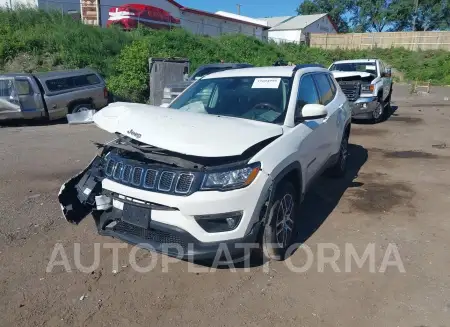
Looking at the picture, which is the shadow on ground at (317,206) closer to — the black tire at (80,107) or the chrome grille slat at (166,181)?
the chrome grille slat at (166,181)

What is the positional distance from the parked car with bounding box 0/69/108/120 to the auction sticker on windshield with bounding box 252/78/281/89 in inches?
353

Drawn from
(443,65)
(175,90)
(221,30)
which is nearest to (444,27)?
(443,65)

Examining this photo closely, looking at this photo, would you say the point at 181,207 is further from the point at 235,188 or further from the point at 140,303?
the point at 140,303

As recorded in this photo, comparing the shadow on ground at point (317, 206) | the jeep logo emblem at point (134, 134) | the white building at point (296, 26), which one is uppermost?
the white building at point (296, 26)

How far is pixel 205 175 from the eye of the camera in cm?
286

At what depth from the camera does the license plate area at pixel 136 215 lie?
2.98 metres

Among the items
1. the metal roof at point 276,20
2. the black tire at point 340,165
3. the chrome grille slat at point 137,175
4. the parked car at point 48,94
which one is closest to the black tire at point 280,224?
the chrome grille slat at point 137,175

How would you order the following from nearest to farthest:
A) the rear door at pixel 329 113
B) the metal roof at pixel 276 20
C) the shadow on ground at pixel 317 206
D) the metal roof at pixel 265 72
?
the shadow on ground at pixel 317 206 → the metal roof at pixel 265 72 → the rear door at pixel 329 113 → the metal roof at pixel 276 20

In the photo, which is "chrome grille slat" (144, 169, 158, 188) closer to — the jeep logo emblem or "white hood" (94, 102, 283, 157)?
"white hood" (94, 102, 283, 157)

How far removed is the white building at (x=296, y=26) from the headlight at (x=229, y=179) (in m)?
46.5

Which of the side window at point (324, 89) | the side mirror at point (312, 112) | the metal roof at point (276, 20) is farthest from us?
the metal roof at point (276, 20)

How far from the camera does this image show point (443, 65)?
31.8 meters

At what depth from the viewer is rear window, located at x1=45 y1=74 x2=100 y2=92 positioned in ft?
37.0

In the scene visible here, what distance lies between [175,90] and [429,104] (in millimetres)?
12176
